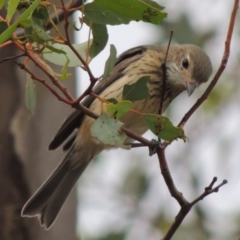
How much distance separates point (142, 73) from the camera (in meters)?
3.78

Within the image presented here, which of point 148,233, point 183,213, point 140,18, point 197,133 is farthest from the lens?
point 197,133

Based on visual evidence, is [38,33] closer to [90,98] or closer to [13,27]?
[13,27]

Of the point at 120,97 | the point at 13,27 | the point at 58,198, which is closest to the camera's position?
the point at 13,27

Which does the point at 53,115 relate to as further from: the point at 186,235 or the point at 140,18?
the point at 186,235

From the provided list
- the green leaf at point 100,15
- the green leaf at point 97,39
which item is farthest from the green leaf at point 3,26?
the green leaf at point 97,39

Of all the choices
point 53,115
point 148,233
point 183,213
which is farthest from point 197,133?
point 183,213

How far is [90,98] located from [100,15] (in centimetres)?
160

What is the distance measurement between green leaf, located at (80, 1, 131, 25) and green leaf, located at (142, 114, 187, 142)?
1.12 feet

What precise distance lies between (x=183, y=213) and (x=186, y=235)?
10.1 ft

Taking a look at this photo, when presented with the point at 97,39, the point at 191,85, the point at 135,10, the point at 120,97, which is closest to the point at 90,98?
the point at 120,97

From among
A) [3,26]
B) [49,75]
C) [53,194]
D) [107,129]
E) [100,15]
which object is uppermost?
[100,15]

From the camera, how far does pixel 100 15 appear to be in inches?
83.6

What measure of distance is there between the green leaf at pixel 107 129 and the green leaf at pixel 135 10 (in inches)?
13.4

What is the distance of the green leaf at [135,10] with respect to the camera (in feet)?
6.51
